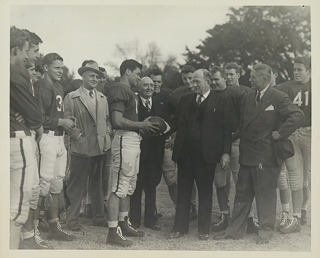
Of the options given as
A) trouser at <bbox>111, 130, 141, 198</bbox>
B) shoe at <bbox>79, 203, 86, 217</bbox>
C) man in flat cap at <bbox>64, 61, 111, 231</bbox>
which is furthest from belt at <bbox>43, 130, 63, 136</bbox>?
shoe at <bbox>79, 203, 86, 217</bbox>

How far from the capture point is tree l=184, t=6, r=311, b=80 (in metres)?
5.73

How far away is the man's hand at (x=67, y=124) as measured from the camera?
18.9 ft

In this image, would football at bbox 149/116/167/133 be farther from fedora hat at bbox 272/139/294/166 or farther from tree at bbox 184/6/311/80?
fedora hat at bbox 272/139/294/166

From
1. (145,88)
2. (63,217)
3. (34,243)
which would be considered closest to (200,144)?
(145,88)

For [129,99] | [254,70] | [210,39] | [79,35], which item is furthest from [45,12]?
[254,70]

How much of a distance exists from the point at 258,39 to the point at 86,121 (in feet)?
6.12

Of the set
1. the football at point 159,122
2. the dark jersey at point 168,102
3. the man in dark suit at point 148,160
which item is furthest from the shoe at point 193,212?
the dark jersey at point 168,102

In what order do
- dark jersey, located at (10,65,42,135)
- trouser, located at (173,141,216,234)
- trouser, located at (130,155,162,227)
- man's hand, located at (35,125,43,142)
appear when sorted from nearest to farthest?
dark jersey, located at (10,65,42,135) → man's hand, located at (35,125,43,142) → trouser, located at (173,141,216,234) → trouser, located at (130,155,162,227)

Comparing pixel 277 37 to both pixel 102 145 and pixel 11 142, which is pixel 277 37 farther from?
pixel 11 142

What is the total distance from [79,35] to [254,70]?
1.73 meters

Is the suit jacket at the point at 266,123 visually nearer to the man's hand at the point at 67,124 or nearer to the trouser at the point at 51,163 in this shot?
the man's hand at the point at 67,124

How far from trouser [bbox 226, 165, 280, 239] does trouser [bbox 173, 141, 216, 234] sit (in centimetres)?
27

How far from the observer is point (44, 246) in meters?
5.67

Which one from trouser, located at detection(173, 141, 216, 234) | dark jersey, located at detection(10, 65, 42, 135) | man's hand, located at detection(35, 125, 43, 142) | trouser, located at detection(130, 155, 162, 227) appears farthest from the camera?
trouser, located at detection(130, 155, 162, 227)
